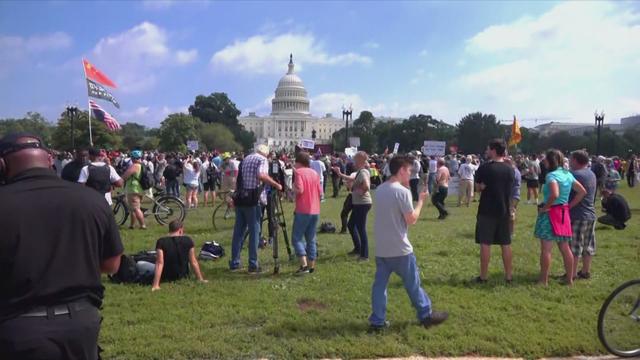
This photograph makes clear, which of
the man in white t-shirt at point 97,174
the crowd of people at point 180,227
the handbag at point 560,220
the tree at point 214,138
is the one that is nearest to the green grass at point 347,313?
the crowd of people at point 180,227

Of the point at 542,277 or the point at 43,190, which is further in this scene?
the point at 542,277

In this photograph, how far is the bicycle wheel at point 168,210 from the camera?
12859 millimetres

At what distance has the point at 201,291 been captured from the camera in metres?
6.94

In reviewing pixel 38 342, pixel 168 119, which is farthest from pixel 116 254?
pixel 168 119

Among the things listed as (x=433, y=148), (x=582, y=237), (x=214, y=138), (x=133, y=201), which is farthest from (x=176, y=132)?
(x=582, y=237)

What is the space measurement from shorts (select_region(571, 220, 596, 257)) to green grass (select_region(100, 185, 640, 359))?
454 mm

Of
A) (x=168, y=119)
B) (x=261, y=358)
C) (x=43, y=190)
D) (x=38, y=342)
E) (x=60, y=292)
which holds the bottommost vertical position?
(x=261, y=358)

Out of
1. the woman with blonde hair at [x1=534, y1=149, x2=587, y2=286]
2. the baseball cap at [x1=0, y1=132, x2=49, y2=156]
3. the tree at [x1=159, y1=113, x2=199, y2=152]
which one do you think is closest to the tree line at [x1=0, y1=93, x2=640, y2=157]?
the tree at [x1=159, y1=113, x2=199, y2=152]

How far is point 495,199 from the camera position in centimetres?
709

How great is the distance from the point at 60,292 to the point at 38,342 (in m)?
0.24

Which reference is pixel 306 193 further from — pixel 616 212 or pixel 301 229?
pixel 616 212

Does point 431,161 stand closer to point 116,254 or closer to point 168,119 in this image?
point 116,254

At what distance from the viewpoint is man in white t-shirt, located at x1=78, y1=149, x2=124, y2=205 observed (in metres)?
9.33

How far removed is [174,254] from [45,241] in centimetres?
497
